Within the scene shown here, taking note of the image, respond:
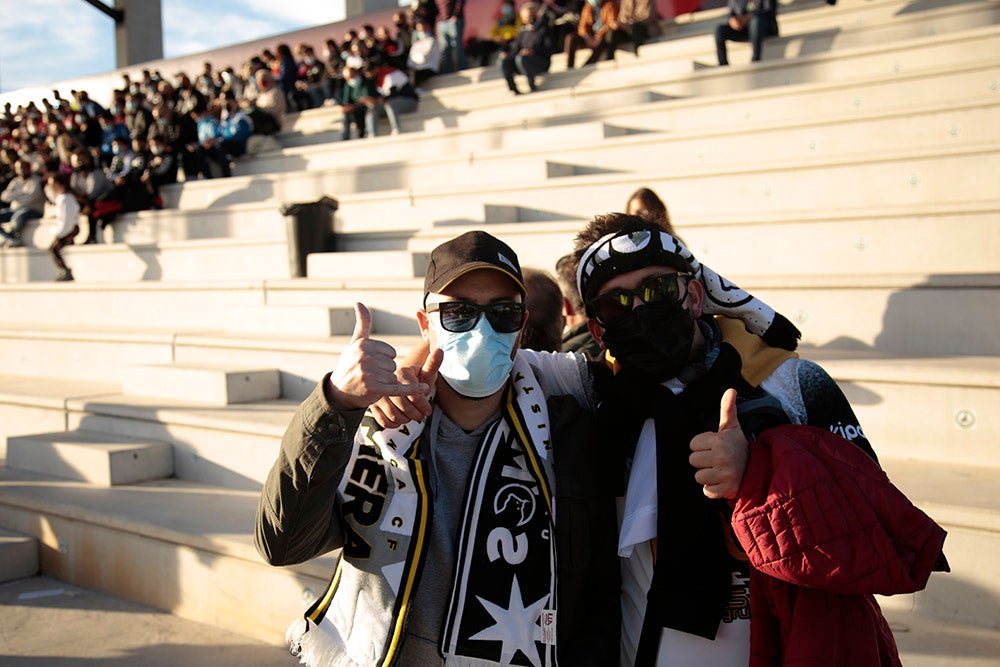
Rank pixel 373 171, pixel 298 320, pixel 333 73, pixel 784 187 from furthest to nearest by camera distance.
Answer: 1. pixel 333 73
2. pixel 373 171
3. pixel 298 320
4. pixel 784 187

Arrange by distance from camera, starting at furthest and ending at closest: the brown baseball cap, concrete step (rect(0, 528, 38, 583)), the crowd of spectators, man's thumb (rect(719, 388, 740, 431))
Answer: the crowd of spectators, concrete step (rect(0, 528, 38, 583)), the brown baseball cap, man's thumb (rect(719, 388, 740, 431))

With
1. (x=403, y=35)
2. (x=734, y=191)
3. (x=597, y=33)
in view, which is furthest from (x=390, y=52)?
(x=734, y=191)

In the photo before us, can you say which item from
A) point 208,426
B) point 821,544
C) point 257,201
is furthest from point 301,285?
point 821,544

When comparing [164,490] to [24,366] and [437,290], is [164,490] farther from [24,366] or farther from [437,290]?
[24,366]

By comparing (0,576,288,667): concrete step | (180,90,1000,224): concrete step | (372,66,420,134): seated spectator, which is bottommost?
(0,576,288,667): concrete step

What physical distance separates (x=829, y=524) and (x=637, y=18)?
28.7ft

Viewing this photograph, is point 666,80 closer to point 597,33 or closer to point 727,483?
point 597,33

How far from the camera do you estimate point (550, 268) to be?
5.25 metres

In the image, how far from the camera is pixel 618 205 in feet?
18.2

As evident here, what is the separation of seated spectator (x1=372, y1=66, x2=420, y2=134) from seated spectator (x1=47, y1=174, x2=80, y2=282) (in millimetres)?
3707

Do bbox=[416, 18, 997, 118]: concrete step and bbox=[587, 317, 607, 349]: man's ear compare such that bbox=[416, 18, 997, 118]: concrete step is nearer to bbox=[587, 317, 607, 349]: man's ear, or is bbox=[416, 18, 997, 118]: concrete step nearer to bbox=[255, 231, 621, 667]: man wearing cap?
bbox=[587, 317, 607, 349]: man's ear

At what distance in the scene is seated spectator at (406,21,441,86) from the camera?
11.1 m

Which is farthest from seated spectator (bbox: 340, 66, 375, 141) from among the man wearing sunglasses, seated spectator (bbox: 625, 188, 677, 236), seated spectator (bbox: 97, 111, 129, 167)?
the man wearing sunglasses

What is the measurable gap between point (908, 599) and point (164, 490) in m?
3.49
